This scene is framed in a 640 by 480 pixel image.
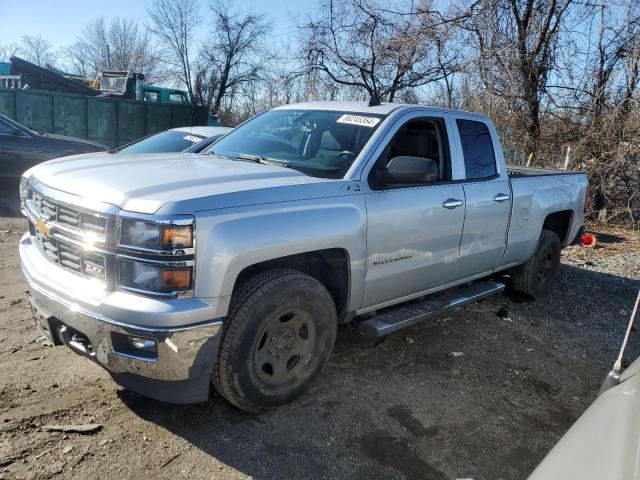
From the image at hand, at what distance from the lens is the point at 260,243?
2834 mm

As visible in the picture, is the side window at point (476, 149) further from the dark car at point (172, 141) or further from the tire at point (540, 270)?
the dark car at point (172, 141)

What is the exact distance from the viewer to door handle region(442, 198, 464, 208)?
13.3ft

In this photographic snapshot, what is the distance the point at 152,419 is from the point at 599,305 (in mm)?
5272

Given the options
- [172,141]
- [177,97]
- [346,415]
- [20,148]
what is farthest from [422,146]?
[177,97]

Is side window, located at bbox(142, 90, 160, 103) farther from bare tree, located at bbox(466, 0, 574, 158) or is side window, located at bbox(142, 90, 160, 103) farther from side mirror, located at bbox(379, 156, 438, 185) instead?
side mirror, located at bbox(379, 156, 438, 185)

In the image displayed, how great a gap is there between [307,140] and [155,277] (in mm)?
1830

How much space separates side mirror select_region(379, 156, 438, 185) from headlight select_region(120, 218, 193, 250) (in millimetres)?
1514

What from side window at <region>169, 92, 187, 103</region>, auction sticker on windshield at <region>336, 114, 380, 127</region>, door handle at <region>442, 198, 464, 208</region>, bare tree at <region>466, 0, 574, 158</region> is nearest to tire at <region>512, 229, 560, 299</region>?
door handle at <region>442, 198, 464, 208</region>

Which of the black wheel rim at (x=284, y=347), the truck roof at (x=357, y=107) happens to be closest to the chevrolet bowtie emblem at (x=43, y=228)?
the black wheel rim at (x=284, y=347)

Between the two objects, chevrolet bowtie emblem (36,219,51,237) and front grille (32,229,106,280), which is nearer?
front grille (32,229,106,280)

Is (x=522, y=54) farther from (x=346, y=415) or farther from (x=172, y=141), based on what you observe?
(x=346, y=415)

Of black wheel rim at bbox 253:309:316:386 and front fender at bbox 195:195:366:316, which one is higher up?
front fender at bbox 195:195:366:316

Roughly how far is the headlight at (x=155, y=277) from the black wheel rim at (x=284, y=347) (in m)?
0.63

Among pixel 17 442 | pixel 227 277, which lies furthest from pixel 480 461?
pixel 17 442
